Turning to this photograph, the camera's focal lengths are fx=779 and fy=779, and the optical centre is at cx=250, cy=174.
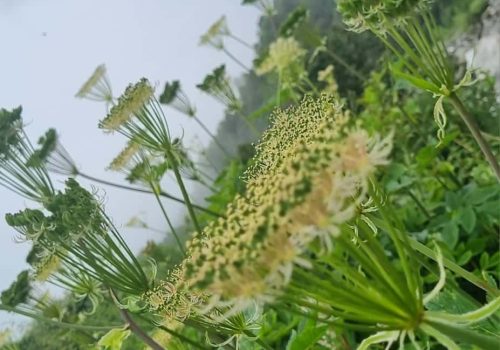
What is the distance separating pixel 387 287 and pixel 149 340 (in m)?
0.33

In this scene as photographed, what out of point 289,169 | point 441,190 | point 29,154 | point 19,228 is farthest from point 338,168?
point 441,190

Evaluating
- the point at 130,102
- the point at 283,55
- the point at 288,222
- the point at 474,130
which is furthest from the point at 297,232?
the point at 283,55

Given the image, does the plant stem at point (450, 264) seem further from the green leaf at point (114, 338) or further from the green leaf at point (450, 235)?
the green leaf at point (450, 235)

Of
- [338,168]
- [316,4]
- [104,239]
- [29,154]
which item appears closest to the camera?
[338,168]

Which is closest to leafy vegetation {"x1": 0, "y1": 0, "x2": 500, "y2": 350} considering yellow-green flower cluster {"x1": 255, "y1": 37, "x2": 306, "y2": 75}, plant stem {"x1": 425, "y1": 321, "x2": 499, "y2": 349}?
plant stem {"x1": 425, "y1": 321, "x2": 499, "y2": 349}

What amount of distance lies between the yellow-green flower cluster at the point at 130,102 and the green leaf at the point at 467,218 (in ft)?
1.28

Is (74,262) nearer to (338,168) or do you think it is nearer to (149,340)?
(149,340)

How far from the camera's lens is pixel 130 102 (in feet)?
2.19

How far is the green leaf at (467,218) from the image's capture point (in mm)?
847

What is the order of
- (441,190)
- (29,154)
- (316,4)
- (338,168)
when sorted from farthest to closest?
(316,4) < (441,190) < (29,154) < (338,168)

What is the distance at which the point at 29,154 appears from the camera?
2.54ft

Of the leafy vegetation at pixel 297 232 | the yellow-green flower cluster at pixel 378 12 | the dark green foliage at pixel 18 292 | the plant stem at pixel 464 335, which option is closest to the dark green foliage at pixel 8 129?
the leafy vegetation at pixel 297 232

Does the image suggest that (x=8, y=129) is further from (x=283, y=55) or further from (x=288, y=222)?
(x=283, y=55)

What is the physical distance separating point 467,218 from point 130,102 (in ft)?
1.34
